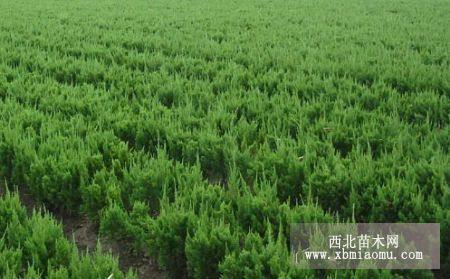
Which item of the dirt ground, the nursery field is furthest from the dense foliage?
the dirt ground

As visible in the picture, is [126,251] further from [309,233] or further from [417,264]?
[417,264]

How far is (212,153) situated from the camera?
→ 355cm

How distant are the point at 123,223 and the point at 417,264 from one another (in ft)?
4.91

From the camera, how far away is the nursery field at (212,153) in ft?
8.14

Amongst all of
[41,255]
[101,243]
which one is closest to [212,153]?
[101,243]

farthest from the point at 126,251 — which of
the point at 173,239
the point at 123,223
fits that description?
the point at 173,239

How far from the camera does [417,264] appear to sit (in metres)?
2.26

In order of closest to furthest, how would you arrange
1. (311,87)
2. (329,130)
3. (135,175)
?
(135,175) → (329,130) → (311,87)

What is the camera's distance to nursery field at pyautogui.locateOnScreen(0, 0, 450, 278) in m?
2.48

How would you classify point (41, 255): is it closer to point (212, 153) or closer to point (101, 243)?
point (101, 243)

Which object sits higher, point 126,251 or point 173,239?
point 173,239

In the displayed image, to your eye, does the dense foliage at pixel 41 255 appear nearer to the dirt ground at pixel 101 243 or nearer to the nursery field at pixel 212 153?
the nursery field at pixel 212 153

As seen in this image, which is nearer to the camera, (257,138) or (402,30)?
(257,138)

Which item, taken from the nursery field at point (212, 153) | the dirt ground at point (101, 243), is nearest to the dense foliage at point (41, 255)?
the nursery field at point (212, 153)
